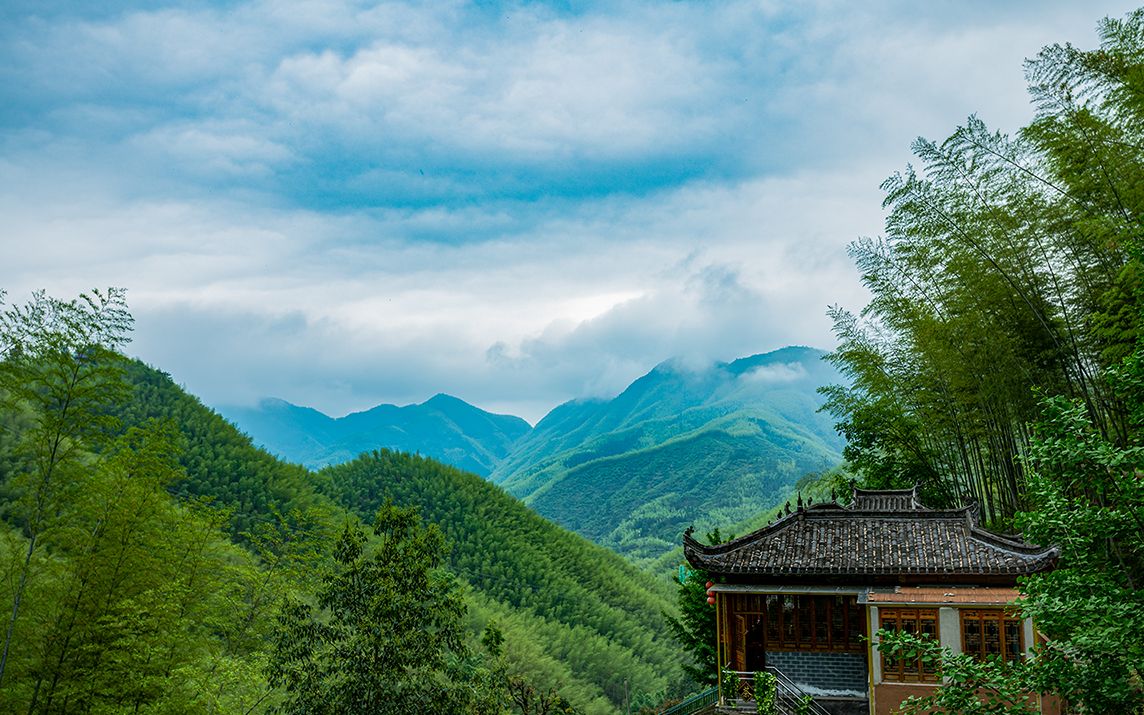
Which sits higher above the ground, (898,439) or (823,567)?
(898,439)

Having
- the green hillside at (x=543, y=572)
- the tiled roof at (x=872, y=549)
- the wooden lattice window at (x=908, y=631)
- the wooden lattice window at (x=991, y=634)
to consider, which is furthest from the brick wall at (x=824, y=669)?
the green hillside at (x=543, y=572)

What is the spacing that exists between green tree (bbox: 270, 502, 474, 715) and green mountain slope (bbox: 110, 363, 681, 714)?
95.8ft

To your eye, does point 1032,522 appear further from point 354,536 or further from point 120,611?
point 120,611

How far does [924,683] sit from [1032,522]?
6.52m

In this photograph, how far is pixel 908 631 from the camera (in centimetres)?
1163

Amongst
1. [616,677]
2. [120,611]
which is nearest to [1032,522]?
[120,611]

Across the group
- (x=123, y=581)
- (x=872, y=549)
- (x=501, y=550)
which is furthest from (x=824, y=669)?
(x=501, y=550)

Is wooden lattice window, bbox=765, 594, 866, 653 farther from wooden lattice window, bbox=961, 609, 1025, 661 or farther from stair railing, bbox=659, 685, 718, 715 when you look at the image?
wooden lattice window, bbox=961, 609, 1025, 661

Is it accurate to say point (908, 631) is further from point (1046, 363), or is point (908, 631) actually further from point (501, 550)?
point (501, 550)

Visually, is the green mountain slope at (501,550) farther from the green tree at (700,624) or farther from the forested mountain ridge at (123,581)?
the forested mountain ridge at (123,581)

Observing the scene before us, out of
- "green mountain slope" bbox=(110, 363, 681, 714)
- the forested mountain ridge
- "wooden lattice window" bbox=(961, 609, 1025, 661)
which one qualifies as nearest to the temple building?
"wooden lattice window" bbox=(961, 609, 1025, 661)

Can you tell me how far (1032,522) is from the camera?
20.5ft

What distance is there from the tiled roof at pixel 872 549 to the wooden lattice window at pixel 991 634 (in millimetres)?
624

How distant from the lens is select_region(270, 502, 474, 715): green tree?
8789 millimetres
